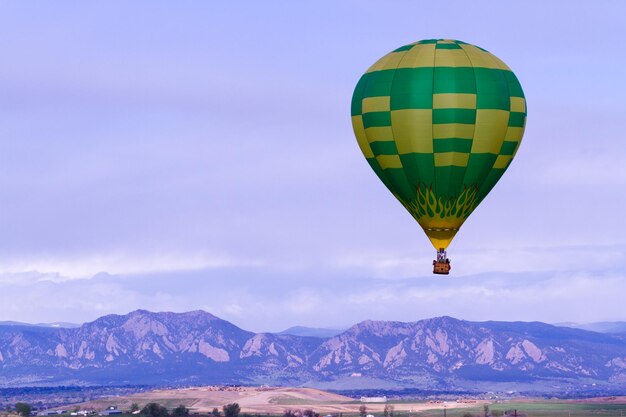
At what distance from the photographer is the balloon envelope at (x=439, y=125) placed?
14700cm

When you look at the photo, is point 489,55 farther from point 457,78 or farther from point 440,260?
point 440,260

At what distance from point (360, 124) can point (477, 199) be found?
595 inches

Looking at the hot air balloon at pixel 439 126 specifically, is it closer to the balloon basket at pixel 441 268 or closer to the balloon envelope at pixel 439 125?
the balloon envelope at pixel 439 125

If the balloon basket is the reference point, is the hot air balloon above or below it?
above

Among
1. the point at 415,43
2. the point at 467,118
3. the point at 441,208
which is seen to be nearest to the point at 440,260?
the point at 441,208

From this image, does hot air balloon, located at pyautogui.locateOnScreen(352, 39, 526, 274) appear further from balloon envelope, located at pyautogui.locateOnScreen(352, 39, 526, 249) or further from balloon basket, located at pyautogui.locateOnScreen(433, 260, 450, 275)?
balloon basket, located at pyautogui.locateOnScreen(433, 260, 450, 275)

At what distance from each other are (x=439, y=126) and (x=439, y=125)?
105 millimetres

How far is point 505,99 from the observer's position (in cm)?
15112

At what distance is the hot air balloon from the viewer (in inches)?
5787

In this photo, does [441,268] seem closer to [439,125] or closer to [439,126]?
[439,126]

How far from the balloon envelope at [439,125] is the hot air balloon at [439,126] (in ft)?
0.34

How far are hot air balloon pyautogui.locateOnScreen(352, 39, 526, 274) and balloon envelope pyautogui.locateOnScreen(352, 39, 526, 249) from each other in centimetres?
11

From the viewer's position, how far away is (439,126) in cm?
14700

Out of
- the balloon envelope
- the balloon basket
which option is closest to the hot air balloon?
the balloon envelope
